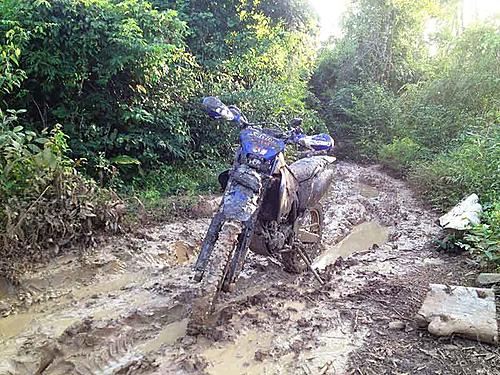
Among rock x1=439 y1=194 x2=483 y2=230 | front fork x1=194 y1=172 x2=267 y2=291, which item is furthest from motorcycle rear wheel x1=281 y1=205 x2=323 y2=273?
rock x1=439 y1=194 x2=483 y2=230

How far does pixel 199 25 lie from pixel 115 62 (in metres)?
3.16

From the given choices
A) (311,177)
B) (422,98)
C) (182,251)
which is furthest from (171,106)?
(422,98)

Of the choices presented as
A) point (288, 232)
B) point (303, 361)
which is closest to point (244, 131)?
point (288, 232)

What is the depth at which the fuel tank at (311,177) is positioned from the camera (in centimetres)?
458

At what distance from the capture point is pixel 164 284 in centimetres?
417

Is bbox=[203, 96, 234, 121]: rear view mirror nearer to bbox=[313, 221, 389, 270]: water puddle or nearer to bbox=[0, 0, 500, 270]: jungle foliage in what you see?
bbox=[0, 0, 500, 270]: jungle foliage

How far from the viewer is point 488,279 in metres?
4.25

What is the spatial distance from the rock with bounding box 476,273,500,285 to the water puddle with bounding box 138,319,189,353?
273 cm

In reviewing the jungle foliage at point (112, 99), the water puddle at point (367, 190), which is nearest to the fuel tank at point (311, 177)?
the jungle foliage at point (112, 99)

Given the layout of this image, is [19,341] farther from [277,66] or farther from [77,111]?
[277,66]

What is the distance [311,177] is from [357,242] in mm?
1979

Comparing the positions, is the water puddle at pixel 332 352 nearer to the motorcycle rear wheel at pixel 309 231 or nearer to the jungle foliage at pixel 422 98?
the motorcycle rear wheel at pixel 309 231

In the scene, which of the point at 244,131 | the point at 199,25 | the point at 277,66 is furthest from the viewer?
the point at 277,66

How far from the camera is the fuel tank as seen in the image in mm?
4582
